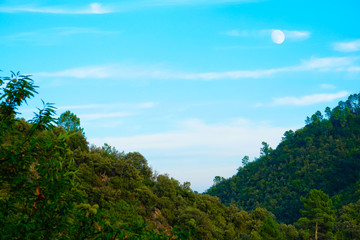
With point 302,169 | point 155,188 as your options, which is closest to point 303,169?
point 302,169

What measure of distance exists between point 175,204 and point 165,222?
5.32 metres

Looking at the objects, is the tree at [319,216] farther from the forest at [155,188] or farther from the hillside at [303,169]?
the hillside at [303,169]

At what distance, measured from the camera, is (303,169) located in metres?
120

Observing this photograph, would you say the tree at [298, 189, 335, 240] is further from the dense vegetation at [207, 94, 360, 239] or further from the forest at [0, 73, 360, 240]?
the dense vegetation at [207, 94, 360, 239]

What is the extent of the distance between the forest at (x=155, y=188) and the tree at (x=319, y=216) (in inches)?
5.5

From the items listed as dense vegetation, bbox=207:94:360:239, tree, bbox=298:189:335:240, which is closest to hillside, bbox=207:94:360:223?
dense vegetation, bbox=207:94:360:239

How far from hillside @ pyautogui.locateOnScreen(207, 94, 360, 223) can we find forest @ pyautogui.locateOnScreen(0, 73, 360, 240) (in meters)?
0.37

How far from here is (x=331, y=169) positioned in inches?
4486

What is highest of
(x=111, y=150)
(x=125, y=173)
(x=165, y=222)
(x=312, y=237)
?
(x=111, y=150)

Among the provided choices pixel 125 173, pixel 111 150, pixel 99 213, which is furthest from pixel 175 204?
pixel 99 213

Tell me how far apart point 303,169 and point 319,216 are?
250ft

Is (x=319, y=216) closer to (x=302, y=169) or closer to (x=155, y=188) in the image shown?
(x=155, y=188)

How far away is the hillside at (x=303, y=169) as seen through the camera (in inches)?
4210

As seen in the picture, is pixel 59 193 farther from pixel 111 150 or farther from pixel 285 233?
pixel 111 150
